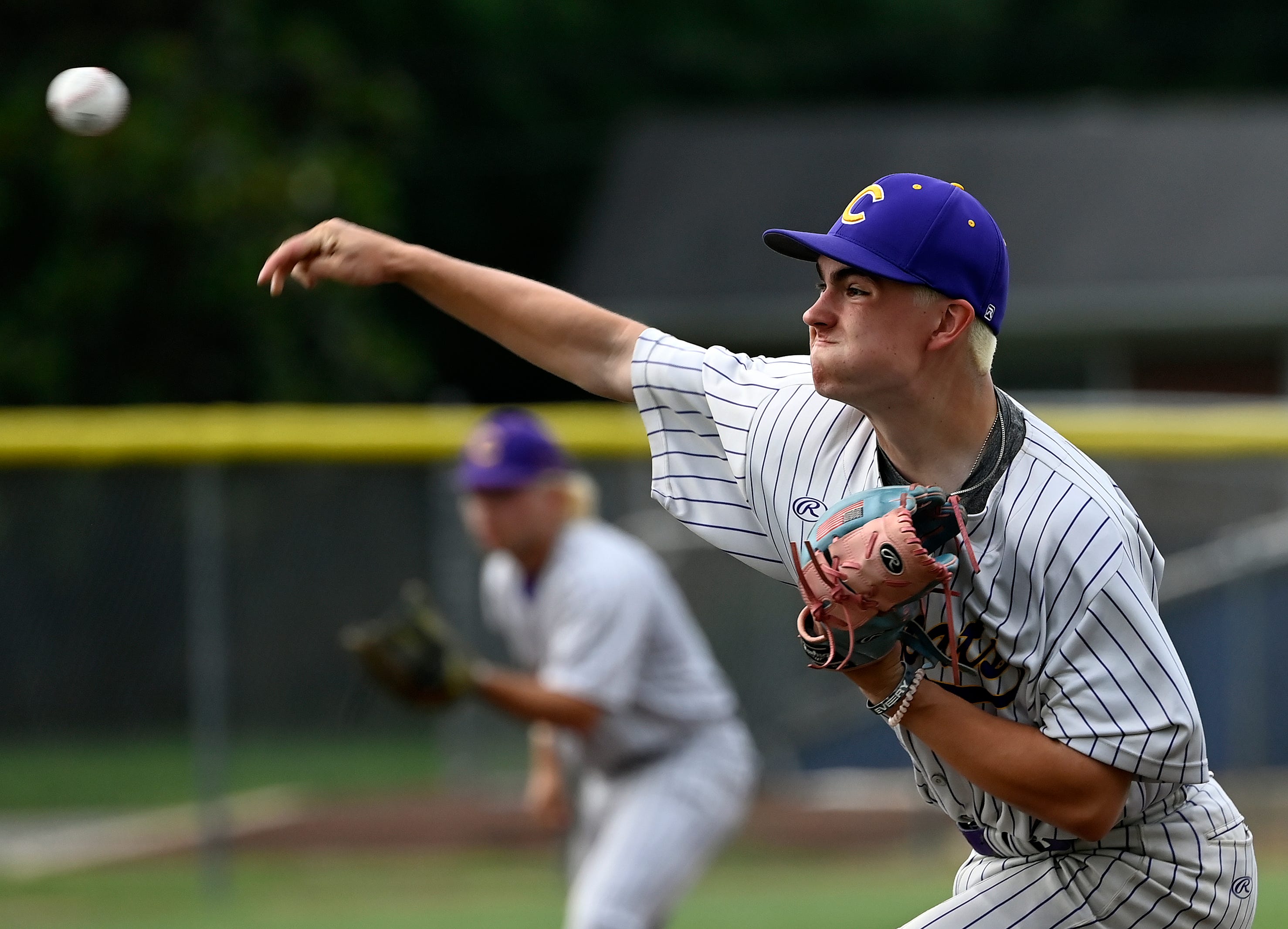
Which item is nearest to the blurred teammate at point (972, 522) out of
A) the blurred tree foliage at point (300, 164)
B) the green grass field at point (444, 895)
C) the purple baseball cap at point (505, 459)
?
the purple baseball cap at point (505, 459)

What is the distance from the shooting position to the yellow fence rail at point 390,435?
922 cm

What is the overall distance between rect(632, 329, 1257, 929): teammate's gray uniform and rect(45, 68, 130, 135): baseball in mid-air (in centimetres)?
164

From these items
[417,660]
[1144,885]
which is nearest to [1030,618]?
[1144,885]

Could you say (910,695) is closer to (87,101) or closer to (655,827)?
(87,101)

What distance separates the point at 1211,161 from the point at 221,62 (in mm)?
11220

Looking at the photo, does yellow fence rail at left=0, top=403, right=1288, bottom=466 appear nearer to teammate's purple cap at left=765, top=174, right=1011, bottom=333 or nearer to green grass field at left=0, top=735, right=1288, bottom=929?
green grass field at left=0, top=735, right=1288, bottom=929

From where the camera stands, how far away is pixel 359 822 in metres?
9.64

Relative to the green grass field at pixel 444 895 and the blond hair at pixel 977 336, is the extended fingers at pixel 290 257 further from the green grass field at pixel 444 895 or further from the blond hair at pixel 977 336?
the green grass field at pixel 444 895

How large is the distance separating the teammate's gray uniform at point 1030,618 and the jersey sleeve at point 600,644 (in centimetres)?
225

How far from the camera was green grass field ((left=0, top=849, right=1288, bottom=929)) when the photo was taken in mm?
7992

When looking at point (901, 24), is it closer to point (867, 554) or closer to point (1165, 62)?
point (1165, 62)

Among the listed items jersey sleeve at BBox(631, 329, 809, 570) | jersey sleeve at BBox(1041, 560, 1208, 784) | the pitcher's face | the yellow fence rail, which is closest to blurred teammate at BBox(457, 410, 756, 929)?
jersey sleeve at BBox(631, 329, 809, 570)

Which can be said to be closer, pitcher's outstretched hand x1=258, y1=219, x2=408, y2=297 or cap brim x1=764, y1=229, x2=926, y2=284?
cap brim x1=764, y1=229, x2=926, y2=284

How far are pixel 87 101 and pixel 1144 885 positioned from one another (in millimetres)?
2952
